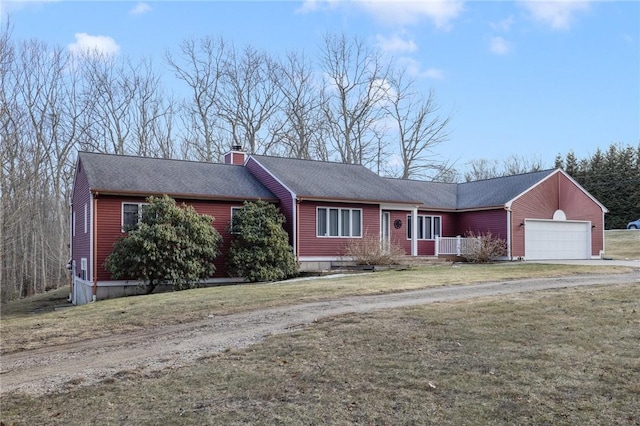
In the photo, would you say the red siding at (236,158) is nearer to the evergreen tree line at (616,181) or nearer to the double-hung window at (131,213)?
the double-hung window at (131,213)

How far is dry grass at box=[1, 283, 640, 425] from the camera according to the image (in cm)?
516

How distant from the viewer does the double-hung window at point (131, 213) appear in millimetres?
18781

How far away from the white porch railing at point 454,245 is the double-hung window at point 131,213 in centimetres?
1384

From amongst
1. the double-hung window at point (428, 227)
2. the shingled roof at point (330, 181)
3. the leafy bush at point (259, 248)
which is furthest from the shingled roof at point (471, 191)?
the leafy bush at point (259, 248)

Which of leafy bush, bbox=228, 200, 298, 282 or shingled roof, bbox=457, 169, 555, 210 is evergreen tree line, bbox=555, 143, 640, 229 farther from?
leafy bush, bbox=228, 200, 298, 282

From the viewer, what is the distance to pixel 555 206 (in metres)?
27.7

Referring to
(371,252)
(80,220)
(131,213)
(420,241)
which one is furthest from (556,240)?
(80,220)

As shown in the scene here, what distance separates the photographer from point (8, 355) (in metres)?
8.65

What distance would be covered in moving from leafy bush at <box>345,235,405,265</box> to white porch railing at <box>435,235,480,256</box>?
16.0ft

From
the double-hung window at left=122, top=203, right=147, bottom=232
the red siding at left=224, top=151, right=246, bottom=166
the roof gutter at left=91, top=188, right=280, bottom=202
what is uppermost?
the red siding at left=224, top=151, right=246, bottom=166

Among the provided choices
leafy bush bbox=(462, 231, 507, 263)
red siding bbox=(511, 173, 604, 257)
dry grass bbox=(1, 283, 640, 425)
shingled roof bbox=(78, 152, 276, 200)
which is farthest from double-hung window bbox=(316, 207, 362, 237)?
dry grass bbox=(1, 283, 640, 425)

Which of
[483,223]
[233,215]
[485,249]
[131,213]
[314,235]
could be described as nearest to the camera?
[131,213]

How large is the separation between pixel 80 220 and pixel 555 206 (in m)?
21.9

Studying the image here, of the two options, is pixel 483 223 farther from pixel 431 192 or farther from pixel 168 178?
pixel 168 178
